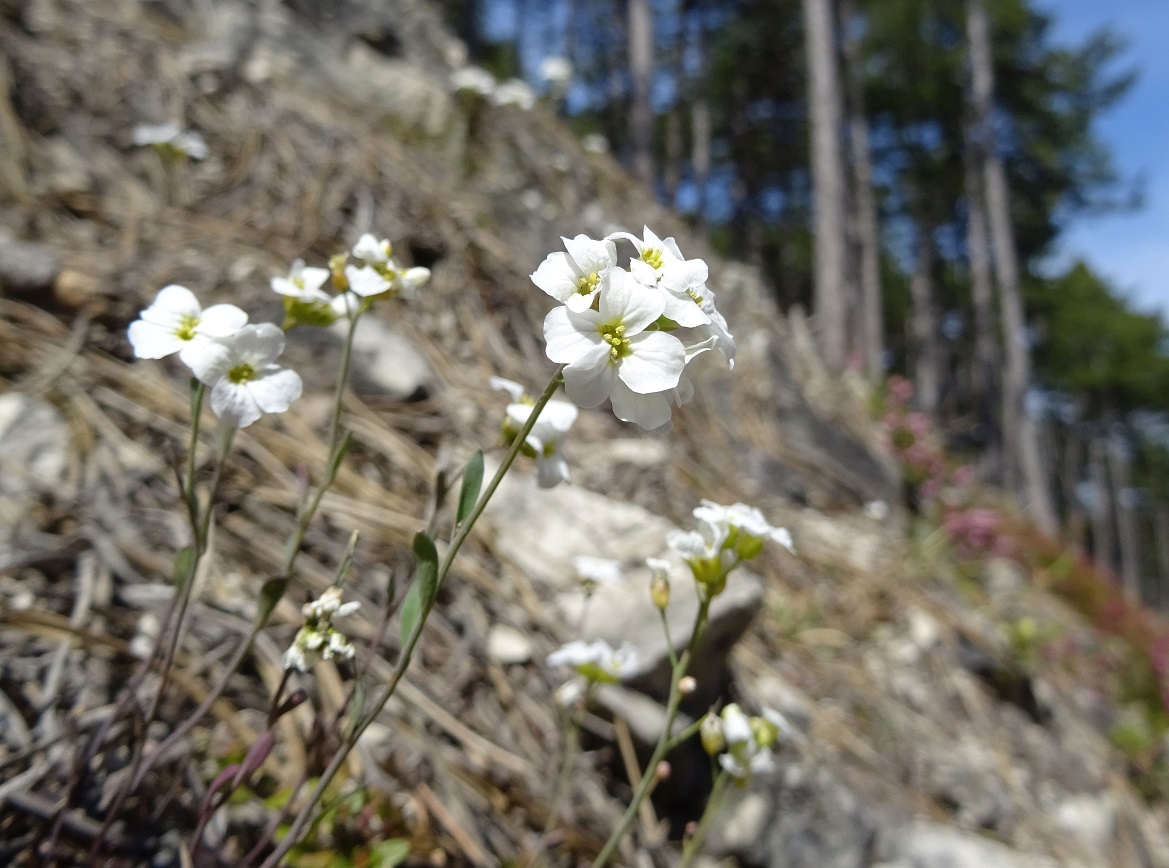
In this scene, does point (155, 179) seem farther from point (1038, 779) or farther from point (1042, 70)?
point (1042, 70)

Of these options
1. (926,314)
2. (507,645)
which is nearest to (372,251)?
(507,645)

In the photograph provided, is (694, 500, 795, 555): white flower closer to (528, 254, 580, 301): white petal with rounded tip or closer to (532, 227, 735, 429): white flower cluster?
(532, 227, 735, 429): white flower cluster

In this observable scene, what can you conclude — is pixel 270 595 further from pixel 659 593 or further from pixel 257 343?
pixel 659 593

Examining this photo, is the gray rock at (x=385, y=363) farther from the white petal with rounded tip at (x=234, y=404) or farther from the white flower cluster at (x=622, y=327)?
the white flower cluster at (x=622, y=327)

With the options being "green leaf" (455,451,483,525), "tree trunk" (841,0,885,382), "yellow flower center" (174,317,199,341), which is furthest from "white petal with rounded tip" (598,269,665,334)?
"tree trunk" (841,0,885,382)

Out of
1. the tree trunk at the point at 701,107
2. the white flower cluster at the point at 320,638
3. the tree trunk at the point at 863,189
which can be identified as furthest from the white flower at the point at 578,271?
the tree trunk at the point at 701,107
